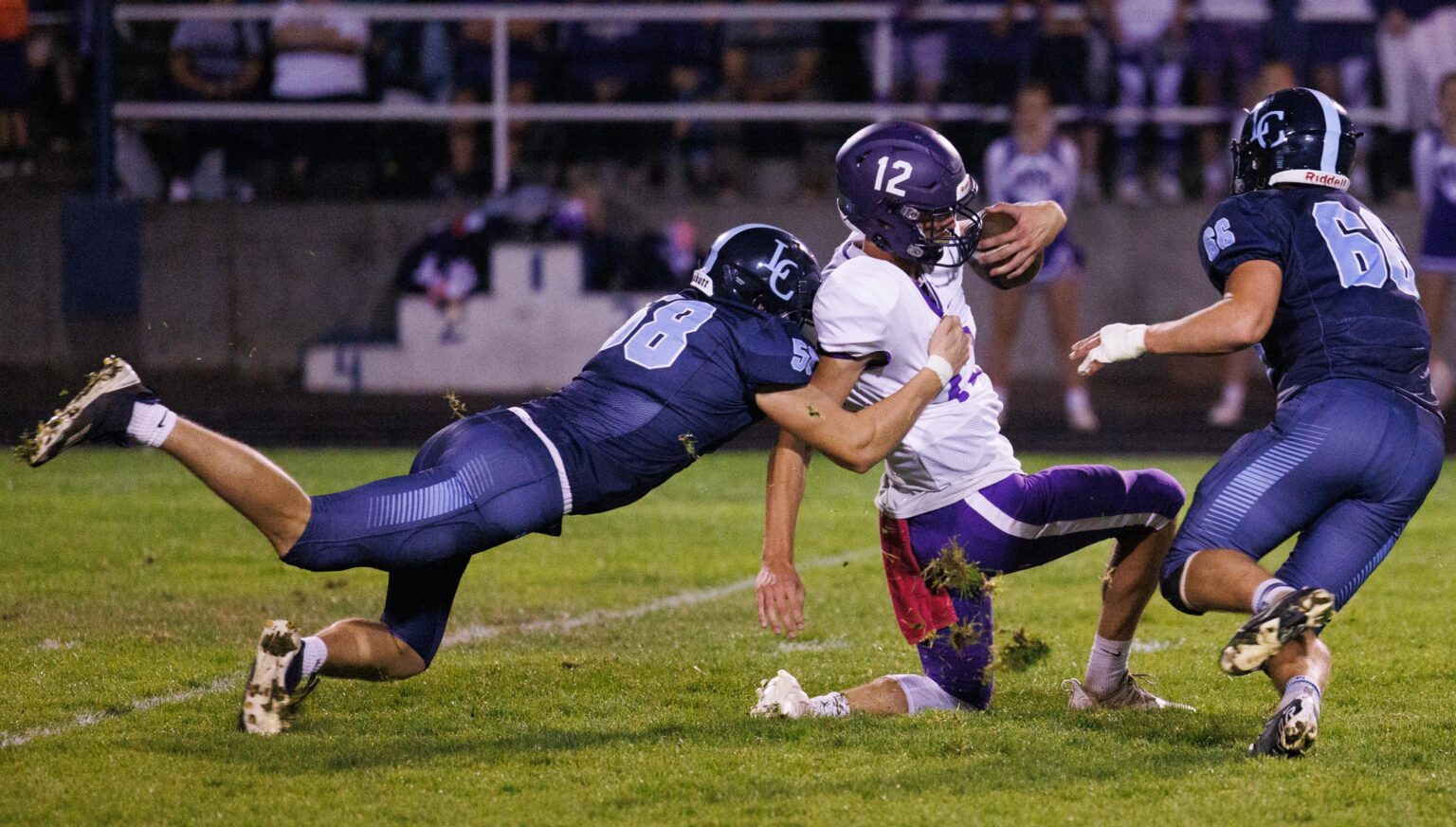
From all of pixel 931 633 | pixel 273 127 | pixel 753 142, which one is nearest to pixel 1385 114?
pixel 753 142

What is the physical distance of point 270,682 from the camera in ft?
14.3

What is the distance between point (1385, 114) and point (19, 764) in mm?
11943

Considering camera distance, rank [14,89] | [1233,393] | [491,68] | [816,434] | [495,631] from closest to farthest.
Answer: [816,434] → [495,631] → [1233,393] → [14,89] → [491,68]

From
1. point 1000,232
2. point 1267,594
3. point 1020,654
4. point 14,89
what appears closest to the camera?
point 1267,594

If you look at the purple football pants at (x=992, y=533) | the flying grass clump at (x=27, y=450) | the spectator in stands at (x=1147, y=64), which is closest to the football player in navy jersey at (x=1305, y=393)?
the purple football pants at (x=992, y=533)

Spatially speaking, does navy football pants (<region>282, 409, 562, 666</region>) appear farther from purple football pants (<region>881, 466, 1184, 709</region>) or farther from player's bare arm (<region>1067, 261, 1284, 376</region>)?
player's bare arm (<region>1067, 261, 1284, 376</region>)

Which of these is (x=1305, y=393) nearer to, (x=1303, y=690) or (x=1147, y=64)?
(x=1303, y=690)

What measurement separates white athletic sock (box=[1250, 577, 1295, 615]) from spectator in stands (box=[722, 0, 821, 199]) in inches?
402

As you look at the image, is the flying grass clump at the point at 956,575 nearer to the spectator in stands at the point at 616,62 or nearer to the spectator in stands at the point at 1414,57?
the spectator in stands at the point at 616,62

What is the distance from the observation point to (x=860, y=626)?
19.6 feet

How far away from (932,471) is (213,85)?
34.5 ft

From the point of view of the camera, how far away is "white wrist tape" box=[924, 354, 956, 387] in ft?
14.0

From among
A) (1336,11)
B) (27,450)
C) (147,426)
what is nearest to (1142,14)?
(1336,11)

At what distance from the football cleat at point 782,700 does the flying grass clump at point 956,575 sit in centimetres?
45
